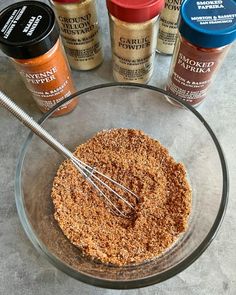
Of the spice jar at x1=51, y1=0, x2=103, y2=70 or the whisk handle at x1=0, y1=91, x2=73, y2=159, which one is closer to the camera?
the whisk handle at x1=0, y1=91, x2=73, y2=159

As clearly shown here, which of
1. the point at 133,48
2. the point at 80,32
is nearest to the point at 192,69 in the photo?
the point at 133,48

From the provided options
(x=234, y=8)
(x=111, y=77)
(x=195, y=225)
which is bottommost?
(x=195, y=225)

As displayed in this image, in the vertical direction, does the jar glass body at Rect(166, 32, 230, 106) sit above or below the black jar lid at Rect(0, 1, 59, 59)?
below

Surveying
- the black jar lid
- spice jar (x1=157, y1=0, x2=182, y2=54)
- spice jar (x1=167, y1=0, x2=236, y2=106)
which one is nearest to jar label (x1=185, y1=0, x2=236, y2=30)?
spice jar (x1=167, y1=0, x2=236, y2=106)

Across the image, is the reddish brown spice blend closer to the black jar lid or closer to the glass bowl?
the glass bowl

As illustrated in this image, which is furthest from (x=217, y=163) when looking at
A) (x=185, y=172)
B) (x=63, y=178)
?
(x=63, y=178)

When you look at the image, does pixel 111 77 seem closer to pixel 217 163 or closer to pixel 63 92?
pixel 63 92

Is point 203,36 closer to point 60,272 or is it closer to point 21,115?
point 21,115
